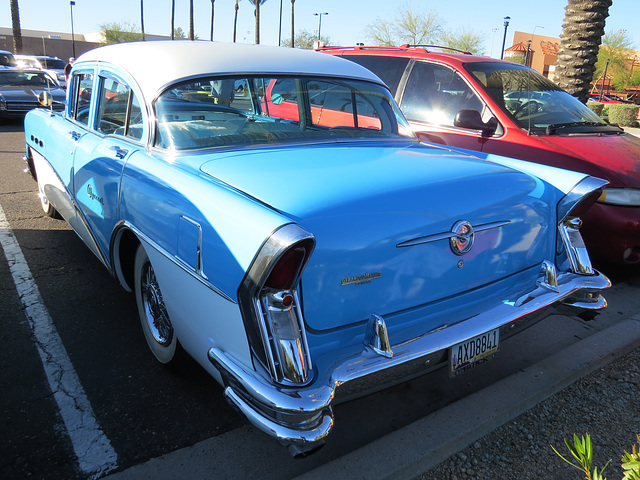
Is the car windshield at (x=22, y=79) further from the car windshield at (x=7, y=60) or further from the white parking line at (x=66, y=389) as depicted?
the white parking line at (x=66, y=389)

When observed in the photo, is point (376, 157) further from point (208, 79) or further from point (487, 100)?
point (487, 100)

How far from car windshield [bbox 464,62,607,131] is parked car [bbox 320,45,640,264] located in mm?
12

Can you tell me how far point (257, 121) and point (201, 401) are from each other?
164cm

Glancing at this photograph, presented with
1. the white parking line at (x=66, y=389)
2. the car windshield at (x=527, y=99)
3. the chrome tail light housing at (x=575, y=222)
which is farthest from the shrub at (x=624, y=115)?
the white parking line at (x=66, y=389)

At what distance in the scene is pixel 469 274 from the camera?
243 centimetres

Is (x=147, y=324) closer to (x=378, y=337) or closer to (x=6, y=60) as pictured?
(x=378, y=337)

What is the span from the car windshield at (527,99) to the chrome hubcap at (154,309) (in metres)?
3.57

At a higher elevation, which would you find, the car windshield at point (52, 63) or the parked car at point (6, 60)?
the parked car at point (6, 60)

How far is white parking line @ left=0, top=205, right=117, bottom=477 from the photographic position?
2320 mm

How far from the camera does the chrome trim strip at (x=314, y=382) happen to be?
1.82 m

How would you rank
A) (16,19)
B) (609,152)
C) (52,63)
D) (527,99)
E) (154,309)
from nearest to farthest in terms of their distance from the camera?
(154,309), (609,152), (527,99), (52,63), (16,19)

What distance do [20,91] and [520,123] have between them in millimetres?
12752

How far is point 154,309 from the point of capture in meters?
2.95

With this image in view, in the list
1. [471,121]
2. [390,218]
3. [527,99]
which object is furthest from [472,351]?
[527,99]
